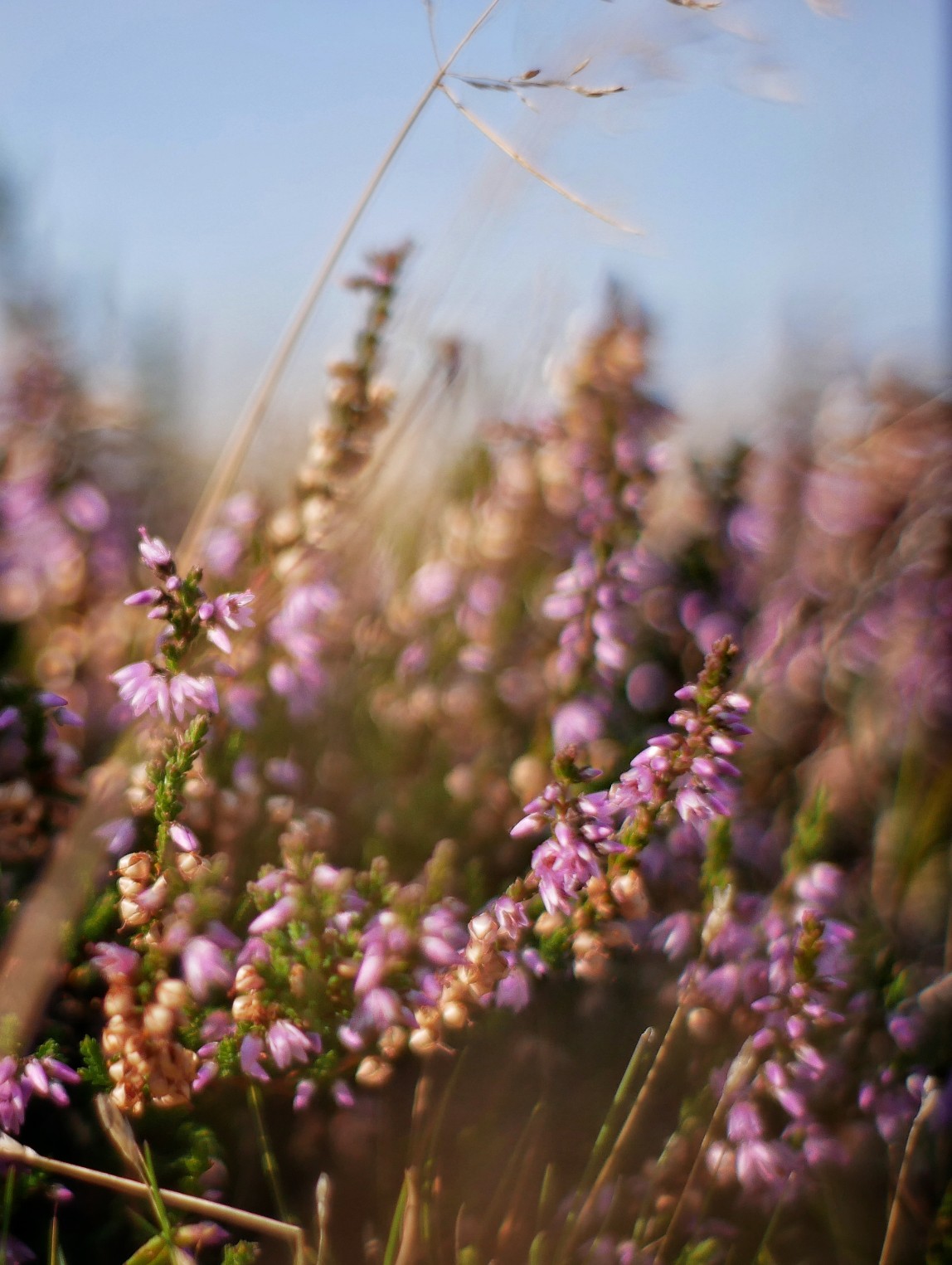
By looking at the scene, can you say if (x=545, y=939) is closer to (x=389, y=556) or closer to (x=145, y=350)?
(x=389, y=556)

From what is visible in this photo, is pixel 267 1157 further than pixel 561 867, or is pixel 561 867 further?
pixel 267 1157

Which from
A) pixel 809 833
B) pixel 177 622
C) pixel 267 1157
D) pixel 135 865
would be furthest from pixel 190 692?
pixel 809 833

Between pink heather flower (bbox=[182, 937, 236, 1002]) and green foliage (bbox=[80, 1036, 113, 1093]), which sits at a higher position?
pink heather flower (bbox=[182, 937, 236, 1002])

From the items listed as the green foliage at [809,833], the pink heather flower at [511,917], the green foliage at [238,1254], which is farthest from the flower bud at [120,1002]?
the green foliage at [809,833]

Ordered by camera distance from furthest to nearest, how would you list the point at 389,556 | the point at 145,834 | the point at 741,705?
1. the point at 389,556
2. the point at 145,834
3. the point at 741,705

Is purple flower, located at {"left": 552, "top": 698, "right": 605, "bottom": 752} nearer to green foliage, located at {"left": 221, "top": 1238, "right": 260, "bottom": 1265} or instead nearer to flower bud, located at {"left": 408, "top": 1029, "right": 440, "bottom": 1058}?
flower bud, located at {"left": 408, "top": 1029, "right": 440, "bottom": 1058}

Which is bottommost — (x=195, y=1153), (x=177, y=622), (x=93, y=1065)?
(x=195, y=1153)

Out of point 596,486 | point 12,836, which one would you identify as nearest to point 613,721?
point 596,486

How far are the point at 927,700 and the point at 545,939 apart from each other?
104 centimetres

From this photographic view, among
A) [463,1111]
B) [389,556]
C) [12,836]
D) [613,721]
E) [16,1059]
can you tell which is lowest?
[463,1111]

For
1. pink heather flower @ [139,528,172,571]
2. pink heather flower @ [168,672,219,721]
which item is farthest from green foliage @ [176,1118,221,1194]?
pink heather flower @ [139,528,172,571]

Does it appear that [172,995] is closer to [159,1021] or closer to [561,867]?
[159,1021]

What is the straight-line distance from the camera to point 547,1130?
1.33 metres

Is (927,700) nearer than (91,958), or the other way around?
(91,958)
